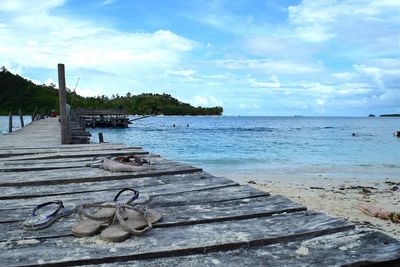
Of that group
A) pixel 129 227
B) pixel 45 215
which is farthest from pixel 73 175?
pixel 129 227

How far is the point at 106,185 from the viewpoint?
9.91ft

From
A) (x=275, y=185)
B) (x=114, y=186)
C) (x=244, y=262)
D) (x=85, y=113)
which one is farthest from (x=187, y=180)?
(x=85, y=113)

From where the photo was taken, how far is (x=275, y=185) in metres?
13.3

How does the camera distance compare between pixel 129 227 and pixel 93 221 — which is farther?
pixel 93 221

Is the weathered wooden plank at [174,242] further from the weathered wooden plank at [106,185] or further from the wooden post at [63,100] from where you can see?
the wooden post at [63,100]

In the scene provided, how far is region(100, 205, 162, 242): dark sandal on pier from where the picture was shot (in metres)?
1.72

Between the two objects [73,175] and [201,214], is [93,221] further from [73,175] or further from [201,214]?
[73,175]

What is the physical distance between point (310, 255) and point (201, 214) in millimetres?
707

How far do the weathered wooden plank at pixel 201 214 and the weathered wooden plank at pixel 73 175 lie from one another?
3.69 feet

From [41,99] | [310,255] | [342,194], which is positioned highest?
[41,99]

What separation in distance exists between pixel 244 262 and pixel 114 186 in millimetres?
1682

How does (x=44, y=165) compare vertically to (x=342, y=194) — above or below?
above

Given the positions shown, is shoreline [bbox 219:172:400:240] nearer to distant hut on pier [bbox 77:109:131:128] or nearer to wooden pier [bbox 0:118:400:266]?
wooden pier [bbox 0:118:400:266]

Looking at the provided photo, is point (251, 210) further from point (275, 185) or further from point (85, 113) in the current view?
point (85, 113)
